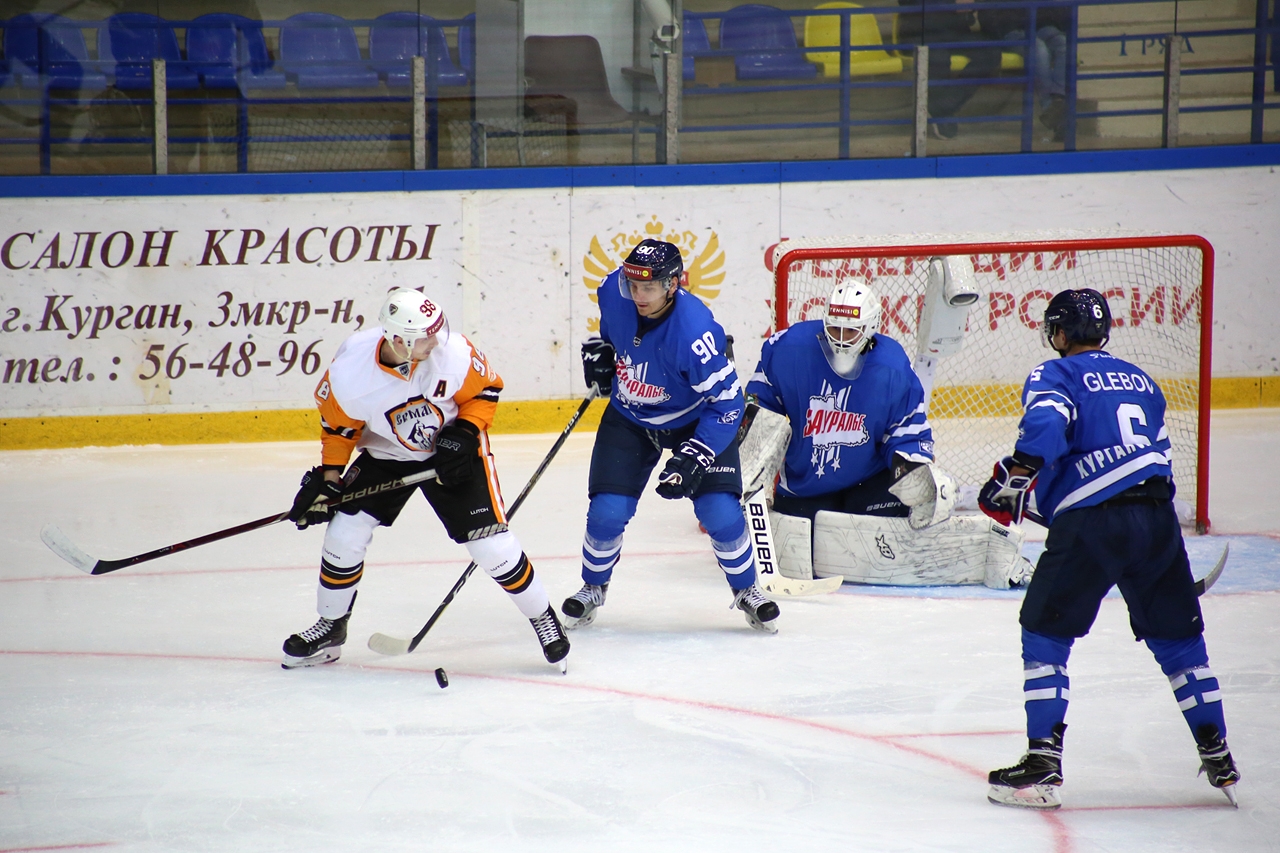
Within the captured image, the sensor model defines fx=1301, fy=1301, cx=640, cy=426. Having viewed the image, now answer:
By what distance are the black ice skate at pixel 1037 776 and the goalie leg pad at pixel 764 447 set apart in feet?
5.73

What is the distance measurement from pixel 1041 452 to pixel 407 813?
131 cm

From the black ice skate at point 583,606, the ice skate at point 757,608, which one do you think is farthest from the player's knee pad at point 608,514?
the ice skate at point 757,608

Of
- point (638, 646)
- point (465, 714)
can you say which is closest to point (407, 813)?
point (465, 714)

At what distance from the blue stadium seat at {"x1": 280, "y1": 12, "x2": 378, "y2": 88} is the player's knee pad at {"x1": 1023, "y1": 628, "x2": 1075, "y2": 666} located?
5.95 m

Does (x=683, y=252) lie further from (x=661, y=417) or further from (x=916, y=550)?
(x=661, y=417)

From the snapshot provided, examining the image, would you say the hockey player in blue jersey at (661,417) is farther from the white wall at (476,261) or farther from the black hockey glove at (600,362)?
the white wall at (476,261)

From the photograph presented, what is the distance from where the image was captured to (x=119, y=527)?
501 cm

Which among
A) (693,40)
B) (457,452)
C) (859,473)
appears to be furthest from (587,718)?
(693,40)

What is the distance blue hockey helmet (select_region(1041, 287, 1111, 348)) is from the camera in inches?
94.7

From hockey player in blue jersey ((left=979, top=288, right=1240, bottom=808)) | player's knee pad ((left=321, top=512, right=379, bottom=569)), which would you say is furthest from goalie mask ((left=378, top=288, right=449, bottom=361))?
hockey player in blue jersey ((left=979, top=288, right=1240, bottom=808))

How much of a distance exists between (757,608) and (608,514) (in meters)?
0.48

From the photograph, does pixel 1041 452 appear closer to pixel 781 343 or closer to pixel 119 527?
pixel 781 343

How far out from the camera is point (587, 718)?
291cm

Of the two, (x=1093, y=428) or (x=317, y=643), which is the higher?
Result: (x=1093, y=428)
